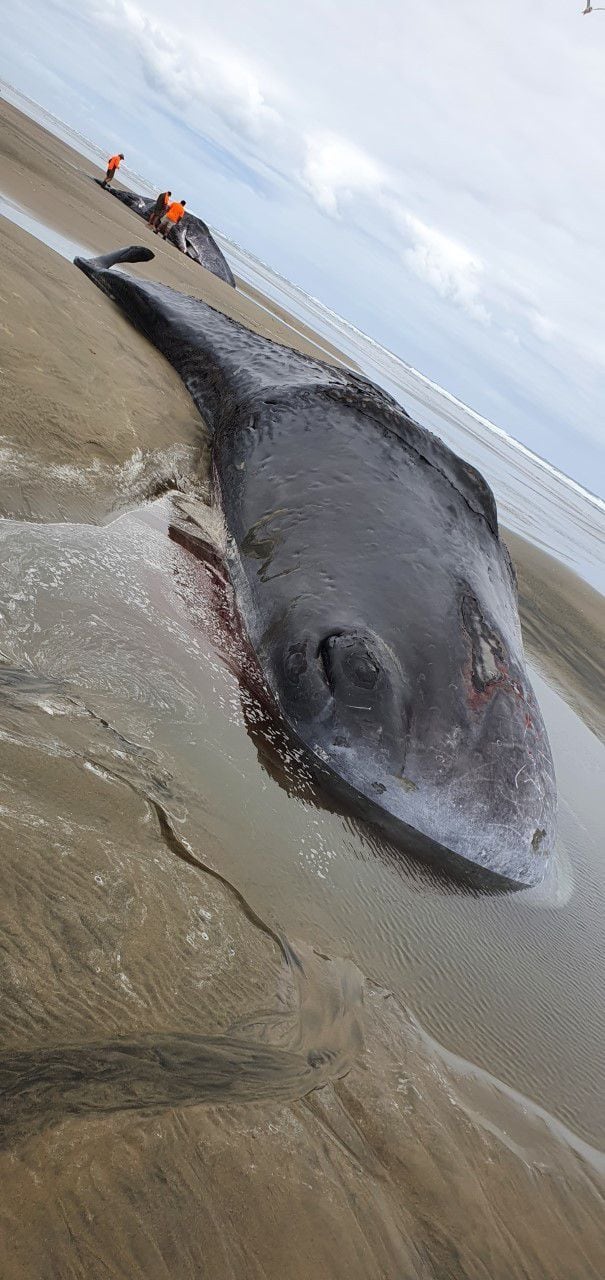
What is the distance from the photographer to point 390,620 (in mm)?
3484

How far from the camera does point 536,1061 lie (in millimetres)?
2338

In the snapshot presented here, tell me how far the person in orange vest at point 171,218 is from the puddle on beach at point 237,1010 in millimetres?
19080

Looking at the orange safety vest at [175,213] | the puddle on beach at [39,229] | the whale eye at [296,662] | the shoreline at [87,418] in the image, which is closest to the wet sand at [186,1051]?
the whale eye at [296,662]

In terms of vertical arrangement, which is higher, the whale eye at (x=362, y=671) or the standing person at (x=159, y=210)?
the standing person at (x=159, y=210)

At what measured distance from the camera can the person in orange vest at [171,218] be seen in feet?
64.5

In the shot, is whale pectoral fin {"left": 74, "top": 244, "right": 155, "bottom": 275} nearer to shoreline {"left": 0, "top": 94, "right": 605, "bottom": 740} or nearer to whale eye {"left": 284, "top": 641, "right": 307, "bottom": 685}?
shoreline {"left": 0, "top": 94, "right": 605, "bottom": 740}

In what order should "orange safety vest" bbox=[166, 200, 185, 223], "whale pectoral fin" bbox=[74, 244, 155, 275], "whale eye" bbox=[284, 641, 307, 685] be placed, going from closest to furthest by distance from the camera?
"whale eye" bbox=[284, 641, 307, 685] < "whale pectoral fin" bbox=[74, 244, 155, 275] < "orange safety vest" bbox=[166, 200, 185, 223]

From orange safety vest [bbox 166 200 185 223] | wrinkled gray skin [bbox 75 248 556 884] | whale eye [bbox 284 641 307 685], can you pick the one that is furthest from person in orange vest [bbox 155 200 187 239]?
whale eye [bbox 284 641 307 685]

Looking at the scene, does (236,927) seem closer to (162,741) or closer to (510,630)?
(162,741)

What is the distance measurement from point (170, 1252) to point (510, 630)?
3.25 meters

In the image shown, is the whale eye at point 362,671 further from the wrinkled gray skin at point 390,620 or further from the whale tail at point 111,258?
the whale tail at point 111,258

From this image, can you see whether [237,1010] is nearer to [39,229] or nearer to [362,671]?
[362,671]

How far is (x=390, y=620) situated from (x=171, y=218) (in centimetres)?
1950

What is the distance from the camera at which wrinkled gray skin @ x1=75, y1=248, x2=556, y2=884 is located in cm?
318
